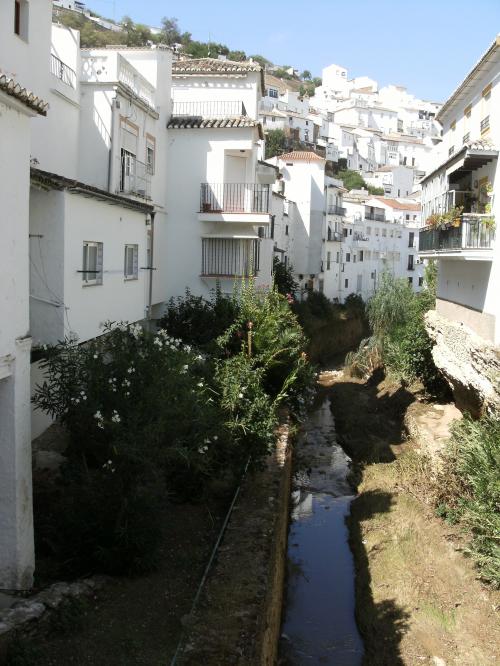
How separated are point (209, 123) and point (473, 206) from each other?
925 centimetres

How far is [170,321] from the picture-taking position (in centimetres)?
2030

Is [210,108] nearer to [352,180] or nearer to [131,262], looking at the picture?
[131,262]

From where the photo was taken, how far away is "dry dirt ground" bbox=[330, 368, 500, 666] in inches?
430

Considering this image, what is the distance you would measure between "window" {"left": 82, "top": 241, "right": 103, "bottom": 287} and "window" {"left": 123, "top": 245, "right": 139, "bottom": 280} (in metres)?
1.72

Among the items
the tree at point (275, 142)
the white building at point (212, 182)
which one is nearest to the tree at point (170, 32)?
the tree at point (275, 142)

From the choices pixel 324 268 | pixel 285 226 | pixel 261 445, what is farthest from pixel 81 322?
pixel 324 268

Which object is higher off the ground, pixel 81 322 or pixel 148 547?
pixel 81 322

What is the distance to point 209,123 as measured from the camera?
22.0 m

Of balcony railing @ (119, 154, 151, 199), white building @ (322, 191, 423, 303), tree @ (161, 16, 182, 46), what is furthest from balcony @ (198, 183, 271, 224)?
tree @ (161, 16, 182, 46)

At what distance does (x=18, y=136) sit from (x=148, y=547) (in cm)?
564

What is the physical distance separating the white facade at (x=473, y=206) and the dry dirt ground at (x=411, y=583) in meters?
4.74

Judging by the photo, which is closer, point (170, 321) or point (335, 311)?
point (170, 321)

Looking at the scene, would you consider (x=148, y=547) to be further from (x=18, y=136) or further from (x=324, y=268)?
(x=324, y=268)

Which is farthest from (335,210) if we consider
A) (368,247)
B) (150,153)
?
(150,153)
